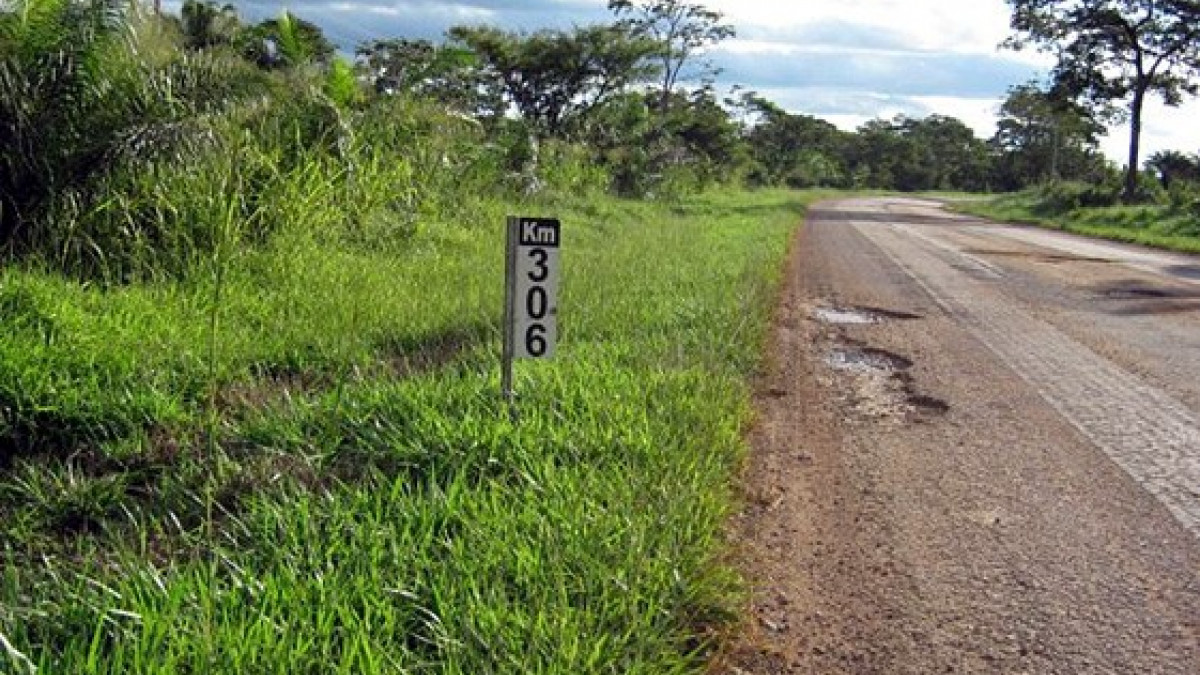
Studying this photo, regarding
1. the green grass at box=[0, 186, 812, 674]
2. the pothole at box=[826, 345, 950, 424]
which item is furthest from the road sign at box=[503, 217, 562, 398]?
the pothole at box=[826, 345, 950, 424]

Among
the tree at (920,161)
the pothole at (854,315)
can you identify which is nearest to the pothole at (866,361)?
the pothole at (854,315)

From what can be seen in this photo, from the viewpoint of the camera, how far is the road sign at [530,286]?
4.34 metres

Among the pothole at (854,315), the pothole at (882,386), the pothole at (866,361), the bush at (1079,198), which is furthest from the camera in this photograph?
the bush at (1079,198)

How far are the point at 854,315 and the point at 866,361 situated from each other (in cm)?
219

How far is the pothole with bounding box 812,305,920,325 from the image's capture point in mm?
8906

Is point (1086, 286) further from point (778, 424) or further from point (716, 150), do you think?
point (716, 150)

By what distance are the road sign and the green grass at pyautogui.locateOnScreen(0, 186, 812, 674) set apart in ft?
0.89

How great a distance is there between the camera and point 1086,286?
12.1m

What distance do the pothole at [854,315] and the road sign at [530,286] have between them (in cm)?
483

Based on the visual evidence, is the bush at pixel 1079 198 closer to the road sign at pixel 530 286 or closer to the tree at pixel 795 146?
the tree at pixel 795 146

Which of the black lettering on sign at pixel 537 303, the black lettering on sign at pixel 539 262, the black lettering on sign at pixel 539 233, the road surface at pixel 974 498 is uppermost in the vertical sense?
the black lettering on sign at pixel 539 233

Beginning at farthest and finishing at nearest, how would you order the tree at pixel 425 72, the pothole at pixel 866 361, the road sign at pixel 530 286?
the tree at pixel 425 72 → the pothole at pixel 866 361 → the road sign at pixel 530 286

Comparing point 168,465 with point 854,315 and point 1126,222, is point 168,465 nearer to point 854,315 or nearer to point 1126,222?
point 854,315

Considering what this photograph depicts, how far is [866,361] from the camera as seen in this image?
7.14m
